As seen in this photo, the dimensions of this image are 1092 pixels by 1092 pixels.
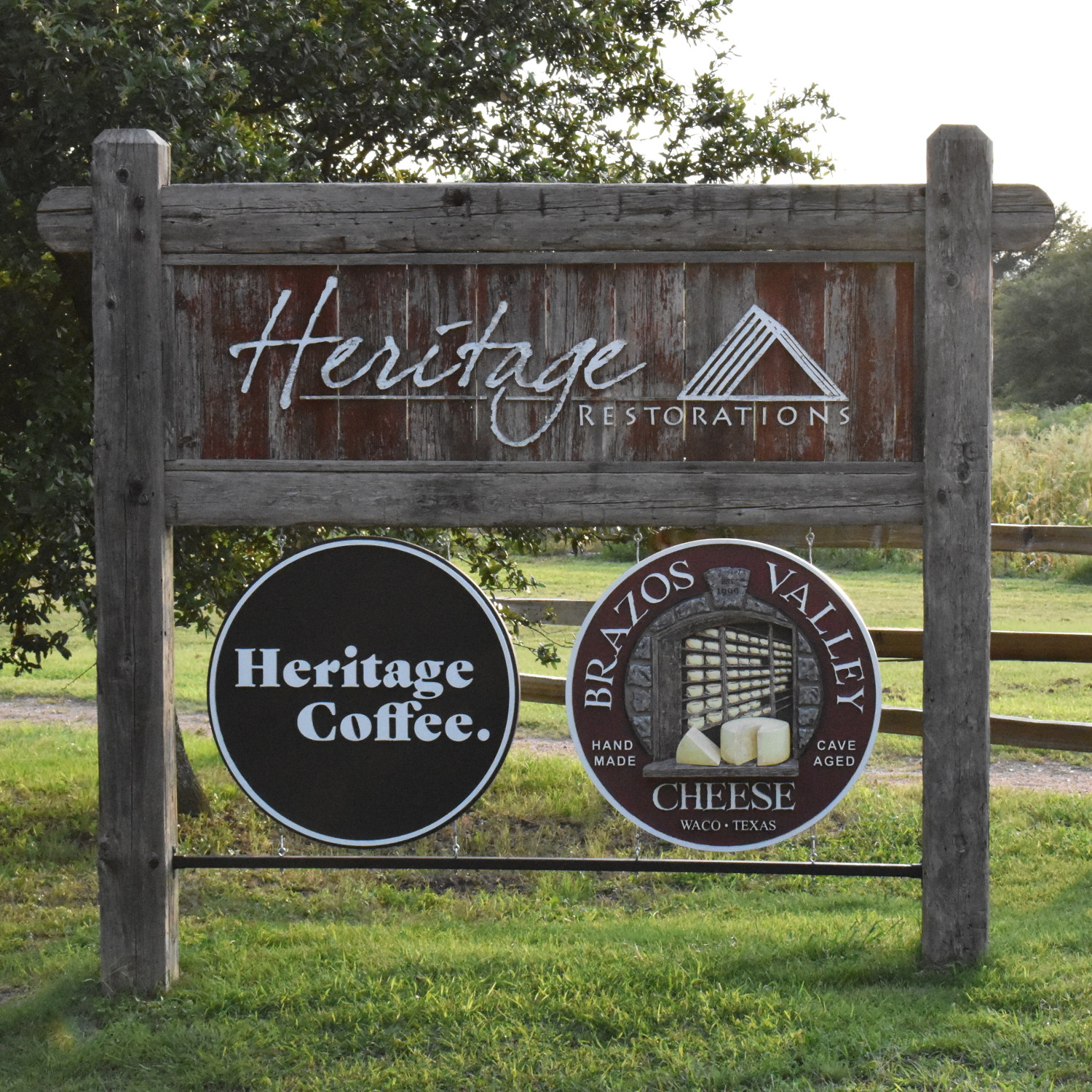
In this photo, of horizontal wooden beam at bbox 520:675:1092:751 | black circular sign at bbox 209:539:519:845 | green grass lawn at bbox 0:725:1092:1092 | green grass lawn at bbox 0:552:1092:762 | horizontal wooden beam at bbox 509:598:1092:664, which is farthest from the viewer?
green grass lawn at bbox 0:552:1092:762

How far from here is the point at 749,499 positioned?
15.2 ft

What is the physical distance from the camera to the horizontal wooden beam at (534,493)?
4621mm

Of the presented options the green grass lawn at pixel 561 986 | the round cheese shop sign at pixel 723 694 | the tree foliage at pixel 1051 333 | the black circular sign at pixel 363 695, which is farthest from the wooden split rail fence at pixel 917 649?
the tree foliage at pixel 1051 333

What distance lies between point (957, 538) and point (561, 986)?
226 cm

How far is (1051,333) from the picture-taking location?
141ft

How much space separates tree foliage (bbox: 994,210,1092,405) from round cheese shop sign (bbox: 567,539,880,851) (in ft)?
132

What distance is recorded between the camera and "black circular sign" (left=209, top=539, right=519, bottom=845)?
4.76m

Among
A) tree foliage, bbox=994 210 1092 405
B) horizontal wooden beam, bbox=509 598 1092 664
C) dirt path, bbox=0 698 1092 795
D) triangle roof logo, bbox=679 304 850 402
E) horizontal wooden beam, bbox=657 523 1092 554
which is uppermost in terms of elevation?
tree foliage, bbox=994 210 1092 405

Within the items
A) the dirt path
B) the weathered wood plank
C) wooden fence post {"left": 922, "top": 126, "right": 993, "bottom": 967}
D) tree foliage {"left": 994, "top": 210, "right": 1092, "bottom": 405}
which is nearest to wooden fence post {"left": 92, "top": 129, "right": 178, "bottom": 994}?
wooden fence post {"left": 922, "top": 126, "right": 993, "bottom": 967}

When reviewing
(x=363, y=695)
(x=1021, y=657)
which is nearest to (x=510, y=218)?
(x=363, y=695)

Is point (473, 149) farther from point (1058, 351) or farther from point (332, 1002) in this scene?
point (1058, 351)

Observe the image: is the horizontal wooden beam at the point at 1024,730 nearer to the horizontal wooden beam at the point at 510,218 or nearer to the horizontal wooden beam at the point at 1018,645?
the horizontal wooden beam at the point at 1018,645

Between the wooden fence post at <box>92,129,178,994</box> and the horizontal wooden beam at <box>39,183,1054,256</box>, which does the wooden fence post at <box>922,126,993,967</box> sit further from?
the wooden fence post at <box>92,129,178,994</box>

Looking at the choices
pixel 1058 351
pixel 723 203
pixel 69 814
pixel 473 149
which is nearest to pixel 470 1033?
pixel 723 203
